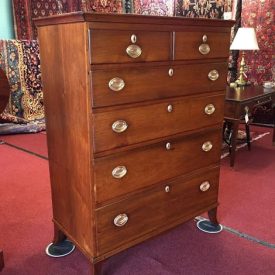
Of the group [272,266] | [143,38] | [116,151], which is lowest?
[272,266]

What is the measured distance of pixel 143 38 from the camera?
1.40 metres

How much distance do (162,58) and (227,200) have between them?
1443mm

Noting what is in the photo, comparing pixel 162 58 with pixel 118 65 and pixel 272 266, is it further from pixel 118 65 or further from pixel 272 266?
pixel 272 266

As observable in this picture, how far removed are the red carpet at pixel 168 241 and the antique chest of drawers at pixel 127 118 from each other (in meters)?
0.19

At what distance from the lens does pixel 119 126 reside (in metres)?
1.43

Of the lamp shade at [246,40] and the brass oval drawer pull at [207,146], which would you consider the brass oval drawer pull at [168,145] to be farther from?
the lamp shade at [246,40]

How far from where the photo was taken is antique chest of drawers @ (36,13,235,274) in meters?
1.34

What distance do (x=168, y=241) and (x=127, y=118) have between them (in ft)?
3.05

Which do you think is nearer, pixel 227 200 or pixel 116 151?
pixel 116 151

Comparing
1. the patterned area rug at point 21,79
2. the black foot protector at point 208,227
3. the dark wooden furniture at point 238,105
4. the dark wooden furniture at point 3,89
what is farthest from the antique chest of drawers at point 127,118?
the patterned area rug at point 21,79

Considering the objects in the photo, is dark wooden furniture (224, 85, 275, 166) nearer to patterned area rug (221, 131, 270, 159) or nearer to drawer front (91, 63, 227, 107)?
patterned area rug (221, 131, 270, 159)

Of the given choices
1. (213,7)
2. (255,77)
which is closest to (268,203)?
(255,77)

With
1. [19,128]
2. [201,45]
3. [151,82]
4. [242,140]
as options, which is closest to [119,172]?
[151,82]

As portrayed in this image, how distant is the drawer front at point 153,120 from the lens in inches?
54.9
